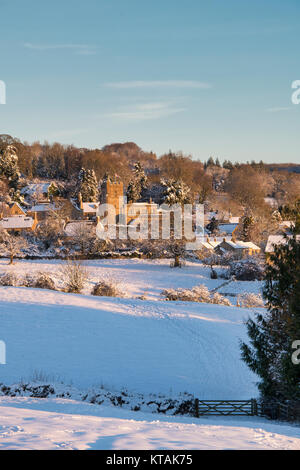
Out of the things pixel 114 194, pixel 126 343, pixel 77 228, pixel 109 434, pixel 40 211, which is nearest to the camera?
pixel 109 434

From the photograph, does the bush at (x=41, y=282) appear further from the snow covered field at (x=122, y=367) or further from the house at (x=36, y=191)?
the house at (x=36, y=191)

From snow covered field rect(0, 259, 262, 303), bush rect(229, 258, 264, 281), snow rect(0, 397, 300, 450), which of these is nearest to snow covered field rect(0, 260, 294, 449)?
snow rect(0, 397, 300, 450)

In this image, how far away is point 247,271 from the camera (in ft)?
123

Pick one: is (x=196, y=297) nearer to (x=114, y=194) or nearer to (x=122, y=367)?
(x=122, y=367)

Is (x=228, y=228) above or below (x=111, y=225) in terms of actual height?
below

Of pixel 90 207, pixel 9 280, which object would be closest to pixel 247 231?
pixel 90 207

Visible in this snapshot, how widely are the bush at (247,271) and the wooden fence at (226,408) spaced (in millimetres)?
24672

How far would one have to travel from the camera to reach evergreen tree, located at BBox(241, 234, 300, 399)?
11.3 meters

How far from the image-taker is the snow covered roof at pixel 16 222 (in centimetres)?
5212

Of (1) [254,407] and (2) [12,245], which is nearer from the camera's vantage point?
(1) [254,407]

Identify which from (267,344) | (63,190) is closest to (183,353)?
(267,344)

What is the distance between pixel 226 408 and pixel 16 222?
45389 mm

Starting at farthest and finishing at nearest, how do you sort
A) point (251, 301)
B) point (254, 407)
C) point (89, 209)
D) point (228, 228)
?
1. point (89, 209)
2. point (228, 228)
3. point (251, 301)
4. point (254, 407)

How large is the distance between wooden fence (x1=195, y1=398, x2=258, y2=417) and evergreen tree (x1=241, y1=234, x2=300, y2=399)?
0.63 metres
